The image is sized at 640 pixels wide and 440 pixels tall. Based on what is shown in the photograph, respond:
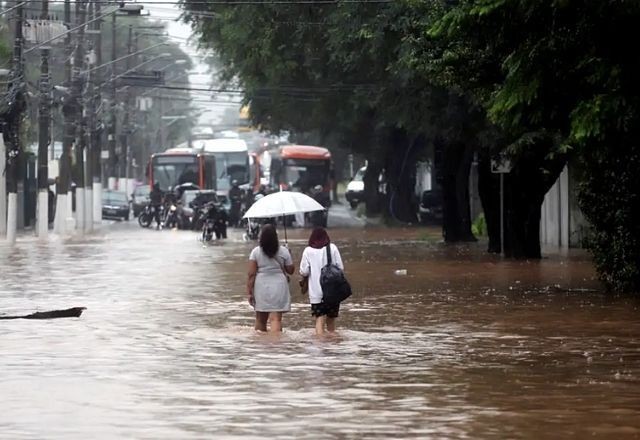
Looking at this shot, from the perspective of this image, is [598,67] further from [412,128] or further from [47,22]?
[47,22]

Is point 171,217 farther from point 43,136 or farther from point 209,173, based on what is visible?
point 43,136

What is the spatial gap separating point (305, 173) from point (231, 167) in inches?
310

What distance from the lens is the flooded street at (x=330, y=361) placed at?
13406 mm

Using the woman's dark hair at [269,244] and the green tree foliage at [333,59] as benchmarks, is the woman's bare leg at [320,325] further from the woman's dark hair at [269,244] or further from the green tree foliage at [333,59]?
the green tree foliage at [333,59]

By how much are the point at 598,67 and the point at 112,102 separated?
54.9 meters

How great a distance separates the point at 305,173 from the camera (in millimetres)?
81688

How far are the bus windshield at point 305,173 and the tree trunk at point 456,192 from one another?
2698 centimetres

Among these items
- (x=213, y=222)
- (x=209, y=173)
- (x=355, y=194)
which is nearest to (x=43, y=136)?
(x=213, y=222)

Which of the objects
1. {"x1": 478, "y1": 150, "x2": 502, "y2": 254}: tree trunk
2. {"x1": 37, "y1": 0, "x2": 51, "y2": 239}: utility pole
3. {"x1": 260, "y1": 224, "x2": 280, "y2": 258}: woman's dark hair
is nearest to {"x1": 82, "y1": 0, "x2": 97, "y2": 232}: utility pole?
{"x1": 37, "y1": 0, "x2": 51, "y2": 239}: utility pole

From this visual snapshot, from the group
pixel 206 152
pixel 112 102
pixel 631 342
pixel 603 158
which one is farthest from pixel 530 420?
pixel 206 152

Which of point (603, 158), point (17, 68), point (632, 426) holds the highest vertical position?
point (17, 68)

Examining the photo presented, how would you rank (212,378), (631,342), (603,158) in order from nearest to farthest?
(212,378), (631,342), (603,158)

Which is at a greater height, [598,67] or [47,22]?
[47,22]

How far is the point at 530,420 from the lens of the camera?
13539 millimetres
